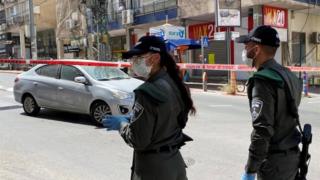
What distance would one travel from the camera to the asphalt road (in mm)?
6406

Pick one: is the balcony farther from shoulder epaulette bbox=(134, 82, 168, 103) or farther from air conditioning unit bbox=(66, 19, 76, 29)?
shoulder epaulette bbox=(134, 82, 168, 103)

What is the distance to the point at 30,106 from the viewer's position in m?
11.8

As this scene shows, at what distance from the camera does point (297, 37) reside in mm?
26984

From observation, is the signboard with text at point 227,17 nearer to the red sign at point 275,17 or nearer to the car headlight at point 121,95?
the red sign at point 275,17

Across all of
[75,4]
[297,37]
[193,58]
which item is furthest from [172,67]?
[75,4]

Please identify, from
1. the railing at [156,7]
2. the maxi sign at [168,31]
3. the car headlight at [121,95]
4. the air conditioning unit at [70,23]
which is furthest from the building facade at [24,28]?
the car headlight at [121,95]

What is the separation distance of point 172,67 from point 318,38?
26.4 metres

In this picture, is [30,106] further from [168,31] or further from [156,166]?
[168,31]

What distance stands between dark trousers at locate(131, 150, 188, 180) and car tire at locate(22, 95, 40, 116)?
908 cm

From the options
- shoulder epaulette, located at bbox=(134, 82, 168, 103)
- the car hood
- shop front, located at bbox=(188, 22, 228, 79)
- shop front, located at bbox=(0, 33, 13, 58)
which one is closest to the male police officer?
shoulder epaulette, located at bbox=(134, 82, 168, 103)

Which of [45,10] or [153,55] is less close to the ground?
[45,10]

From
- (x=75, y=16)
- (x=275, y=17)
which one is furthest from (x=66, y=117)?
(x=75, y=16)

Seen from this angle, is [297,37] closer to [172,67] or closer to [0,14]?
[172,67]

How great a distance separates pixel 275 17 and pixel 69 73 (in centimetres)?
1627
